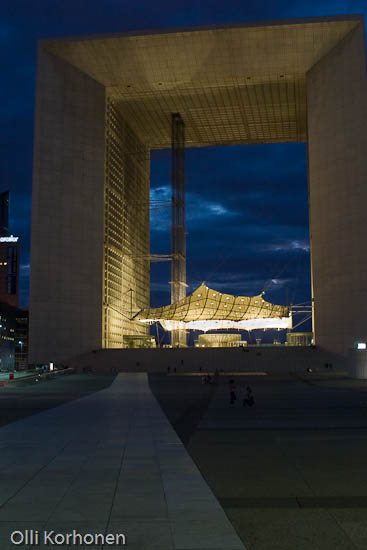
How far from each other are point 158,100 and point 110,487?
70.3m

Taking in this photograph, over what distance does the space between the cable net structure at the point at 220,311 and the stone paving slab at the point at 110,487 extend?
54827 millimetres

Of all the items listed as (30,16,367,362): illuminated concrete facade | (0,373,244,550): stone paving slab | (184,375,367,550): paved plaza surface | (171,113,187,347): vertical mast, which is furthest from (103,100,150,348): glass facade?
(0,373,244,550): stone paving slab

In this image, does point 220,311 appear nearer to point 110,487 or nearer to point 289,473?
point 289,473

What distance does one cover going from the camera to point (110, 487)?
9.05 m

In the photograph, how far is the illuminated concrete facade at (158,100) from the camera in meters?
62.3

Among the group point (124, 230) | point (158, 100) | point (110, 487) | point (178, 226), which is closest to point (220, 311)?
point (178, 226)

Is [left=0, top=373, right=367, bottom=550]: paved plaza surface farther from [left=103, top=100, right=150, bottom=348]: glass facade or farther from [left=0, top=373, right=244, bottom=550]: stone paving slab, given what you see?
[left=103, top=100, right=150, bottom=348]: glass facade

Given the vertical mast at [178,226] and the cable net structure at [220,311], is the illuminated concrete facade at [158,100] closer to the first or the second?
the vertical mast at [178,226]

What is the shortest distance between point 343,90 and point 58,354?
43595 millimetres

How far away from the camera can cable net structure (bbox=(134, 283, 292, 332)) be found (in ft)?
234

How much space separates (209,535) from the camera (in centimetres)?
681

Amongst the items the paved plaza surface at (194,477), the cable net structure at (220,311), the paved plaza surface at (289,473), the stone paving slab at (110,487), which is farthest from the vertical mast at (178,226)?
the stone paving slab at (110,487)

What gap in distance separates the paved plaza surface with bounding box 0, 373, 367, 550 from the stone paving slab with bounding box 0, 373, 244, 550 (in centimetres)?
2

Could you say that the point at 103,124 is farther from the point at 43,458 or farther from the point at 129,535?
the point at 129,535
